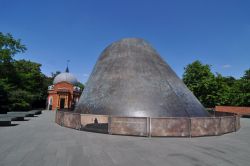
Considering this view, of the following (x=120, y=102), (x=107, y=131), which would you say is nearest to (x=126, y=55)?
(x=120, y=102)

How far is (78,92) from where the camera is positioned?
243 feet

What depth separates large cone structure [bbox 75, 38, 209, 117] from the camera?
55.7 ft

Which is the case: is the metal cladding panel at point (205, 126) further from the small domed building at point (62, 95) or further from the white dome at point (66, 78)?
the white dome at point (66, 78)

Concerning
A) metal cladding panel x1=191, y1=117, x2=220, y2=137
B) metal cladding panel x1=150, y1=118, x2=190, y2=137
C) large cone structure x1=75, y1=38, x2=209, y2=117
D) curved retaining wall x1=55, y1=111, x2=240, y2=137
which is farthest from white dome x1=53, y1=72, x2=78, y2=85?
metal cladding panel x1=191, y1=117, x2=220, y2=137

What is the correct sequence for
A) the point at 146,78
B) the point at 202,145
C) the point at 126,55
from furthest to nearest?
the point at 126,55, the point at 146,78, the point at 202,145

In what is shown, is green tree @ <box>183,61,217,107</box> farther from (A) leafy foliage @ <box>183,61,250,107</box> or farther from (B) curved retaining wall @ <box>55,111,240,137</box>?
(B) curved retaining wall @ <box>55,111,240,137</box>

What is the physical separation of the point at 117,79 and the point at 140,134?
23.9 feet

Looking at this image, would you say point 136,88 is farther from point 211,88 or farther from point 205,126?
point 211,88

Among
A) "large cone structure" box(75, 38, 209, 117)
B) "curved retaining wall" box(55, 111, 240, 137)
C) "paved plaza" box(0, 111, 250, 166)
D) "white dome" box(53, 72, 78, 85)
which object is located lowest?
"paved plaza" box(0, 111, 250, 166)

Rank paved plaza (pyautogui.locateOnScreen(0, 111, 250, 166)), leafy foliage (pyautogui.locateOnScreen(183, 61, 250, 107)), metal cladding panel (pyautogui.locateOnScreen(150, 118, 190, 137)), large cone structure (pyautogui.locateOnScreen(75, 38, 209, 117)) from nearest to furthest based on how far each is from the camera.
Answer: paved plaza (pyautogui.locateOnScreen(0, 111, 250, 166)) → metal cladding panel (pyautogui.locateOnScreen(150, 118, 190, 137)) → large cone structure (pyautogui.locateOnScreen(75, 38, 209, 117)) → leafy foliage (pyautogui.locateOnScreen(183, 61, 250, 107))

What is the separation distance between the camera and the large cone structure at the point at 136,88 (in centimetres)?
1698

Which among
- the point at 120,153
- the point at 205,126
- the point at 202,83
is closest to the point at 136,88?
the point at 205,126

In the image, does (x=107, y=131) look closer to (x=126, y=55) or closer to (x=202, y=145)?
(x=202, y=145)

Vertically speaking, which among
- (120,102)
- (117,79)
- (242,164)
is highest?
(117,79)
